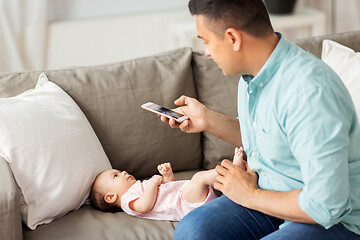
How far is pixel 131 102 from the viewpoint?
2092 millimetres

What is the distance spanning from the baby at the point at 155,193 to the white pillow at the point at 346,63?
1.74 ft

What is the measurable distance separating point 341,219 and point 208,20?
0.61 metres

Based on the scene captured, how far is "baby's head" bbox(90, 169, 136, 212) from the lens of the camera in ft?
6.27

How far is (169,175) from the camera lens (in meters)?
2.00

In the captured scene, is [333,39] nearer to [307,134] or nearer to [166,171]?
[166,171]

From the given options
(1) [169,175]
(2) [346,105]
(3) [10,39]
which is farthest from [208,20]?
(3) [10,39]

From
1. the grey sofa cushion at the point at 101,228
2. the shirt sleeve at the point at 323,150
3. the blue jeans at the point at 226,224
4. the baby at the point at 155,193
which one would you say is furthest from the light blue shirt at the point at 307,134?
the grey sofa cushion at the point at 101,228

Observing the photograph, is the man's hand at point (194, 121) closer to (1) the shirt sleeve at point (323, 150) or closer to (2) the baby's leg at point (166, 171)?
(2) the baby's leg at point (166, 171)

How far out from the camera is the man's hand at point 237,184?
146cm

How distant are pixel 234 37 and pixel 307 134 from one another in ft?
1.04

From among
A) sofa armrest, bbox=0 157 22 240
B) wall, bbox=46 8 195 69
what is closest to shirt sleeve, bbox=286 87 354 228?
sofa armrest, bbox=0 157 22 240

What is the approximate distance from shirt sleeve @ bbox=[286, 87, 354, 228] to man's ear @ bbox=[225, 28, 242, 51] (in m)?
0.21

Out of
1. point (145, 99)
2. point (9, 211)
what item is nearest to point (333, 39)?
point (145, 99)

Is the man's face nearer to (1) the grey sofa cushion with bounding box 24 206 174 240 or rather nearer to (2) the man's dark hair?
(2) the man's dark hair
